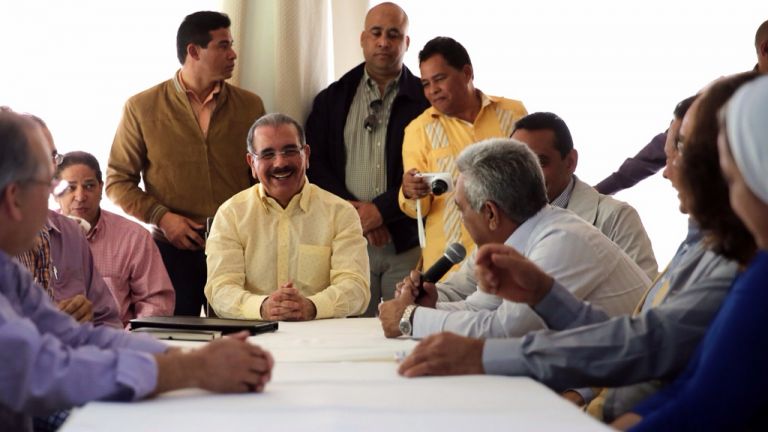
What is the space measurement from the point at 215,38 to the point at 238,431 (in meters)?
3.46

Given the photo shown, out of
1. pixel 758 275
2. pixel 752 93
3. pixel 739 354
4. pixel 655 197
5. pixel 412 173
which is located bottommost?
pixel 655 197

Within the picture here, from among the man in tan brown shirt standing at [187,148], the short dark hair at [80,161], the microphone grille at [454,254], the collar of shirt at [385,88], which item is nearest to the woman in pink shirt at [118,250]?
the short dark hair at [80,161]

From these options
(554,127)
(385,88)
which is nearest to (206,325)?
(554,127)

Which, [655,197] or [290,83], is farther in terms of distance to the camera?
[655,197]

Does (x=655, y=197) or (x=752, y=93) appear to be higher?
(x=752, y=93)

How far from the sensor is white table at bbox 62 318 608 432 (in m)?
1.78

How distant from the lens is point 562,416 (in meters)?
1.82

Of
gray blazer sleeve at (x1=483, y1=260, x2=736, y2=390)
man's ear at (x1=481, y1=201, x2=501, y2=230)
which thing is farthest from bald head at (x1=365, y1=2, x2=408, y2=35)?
gray blazer sleeve at (x1=483, y1=260, x2=736, y2=390)

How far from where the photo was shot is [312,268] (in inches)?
160

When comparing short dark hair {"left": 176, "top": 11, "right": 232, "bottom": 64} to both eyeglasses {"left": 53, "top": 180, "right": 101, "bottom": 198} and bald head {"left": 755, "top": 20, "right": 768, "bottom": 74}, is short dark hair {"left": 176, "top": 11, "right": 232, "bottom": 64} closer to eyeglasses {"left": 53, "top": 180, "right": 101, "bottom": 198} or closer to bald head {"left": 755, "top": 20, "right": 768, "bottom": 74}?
eyeglasses {"left": 53, "top": 180, "right": 101, "bottom": 198}

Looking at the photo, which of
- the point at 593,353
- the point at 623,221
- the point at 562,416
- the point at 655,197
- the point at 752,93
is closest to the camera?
the point at 752,93

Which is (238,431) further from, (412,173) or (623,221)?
(412,173)

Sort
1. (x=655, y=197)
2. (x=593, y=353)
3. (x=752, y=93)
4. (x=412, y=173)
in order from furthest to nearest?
(x=655, y=197), (x=412, y=173), (x=593, y=353), (x=752, y=93)

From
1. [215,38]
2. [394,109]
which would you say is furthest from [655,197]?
[215,38]
